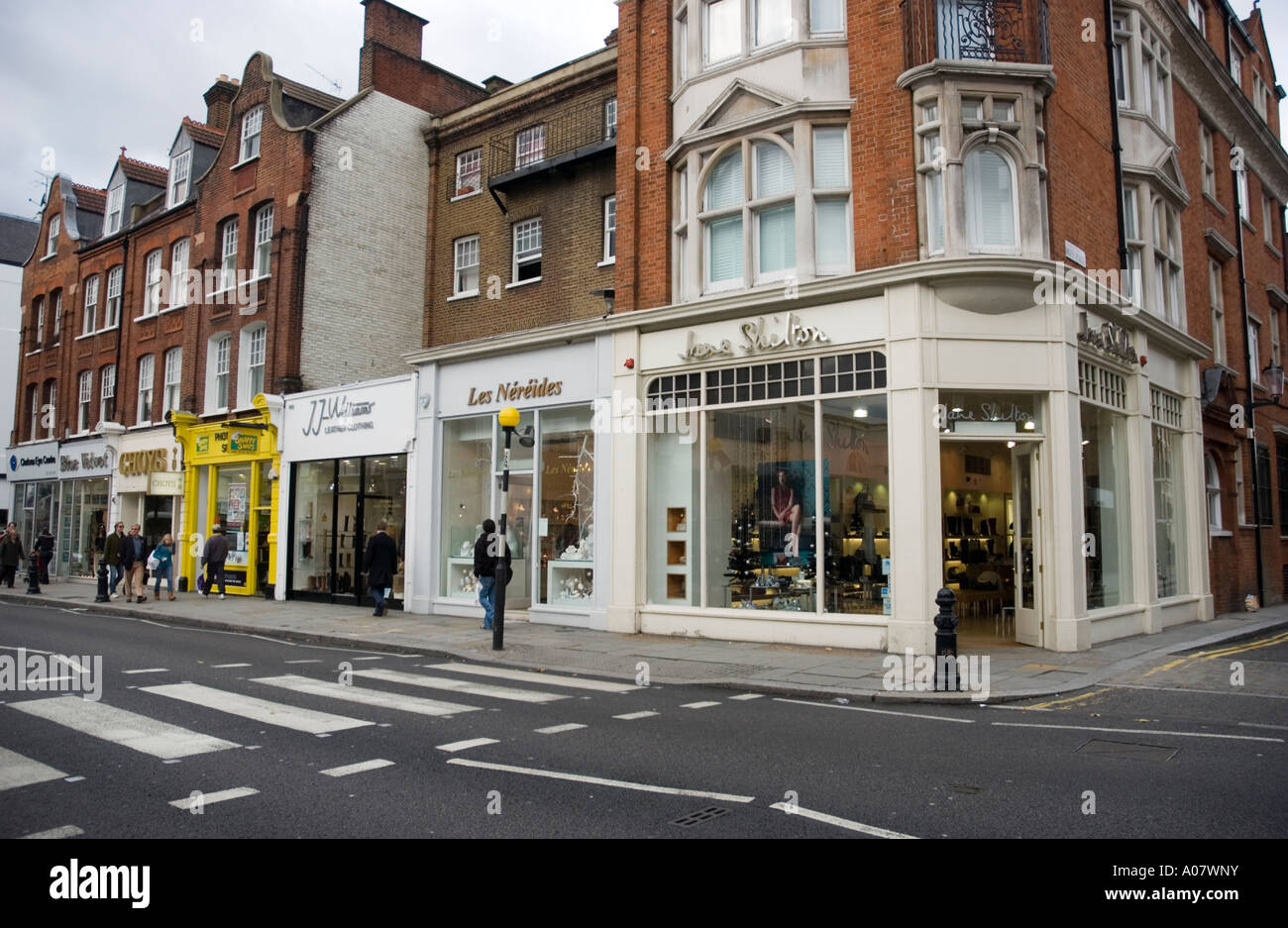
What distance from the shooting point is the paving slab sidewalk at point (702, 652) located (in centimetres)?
1008

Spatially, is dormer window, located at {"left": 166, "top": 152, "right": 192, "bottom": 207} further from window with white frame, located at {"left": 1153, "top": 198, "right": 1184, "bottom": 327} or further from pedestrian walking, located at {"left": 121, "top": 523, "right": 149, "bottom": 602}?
window with white frame, located at {"left": 1153, "top": 198, "right": 1184, "bottom": 327}

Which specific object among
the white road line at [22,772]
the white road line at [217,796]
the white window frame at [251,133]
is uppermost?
the white window frame at [251,133]

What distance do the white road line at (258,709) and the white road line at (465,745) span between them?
109 cm

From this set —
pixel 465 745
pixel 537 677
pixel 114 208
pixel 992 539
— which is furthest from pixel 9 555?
pixel 992 539

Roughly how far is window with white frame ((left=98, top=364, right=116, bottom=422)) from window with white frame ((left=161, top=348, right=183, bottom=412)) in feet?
11.0

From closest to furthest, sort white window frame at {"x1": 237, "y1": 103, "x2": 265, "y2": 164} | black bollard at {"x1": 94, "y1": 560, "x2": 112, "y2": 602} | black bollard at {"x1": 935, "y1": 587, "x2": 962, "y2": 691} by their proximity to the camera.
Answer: black bollard at {"x1": 935, "y1": 587, "x2": 962, "y2": 691}, black bollard at {"x1": 94, "y1": 560, "x2": 112, "y2": 602}, white window frame at {"x1": 237, "y1": 103, "x2": 265, "y2": 164}

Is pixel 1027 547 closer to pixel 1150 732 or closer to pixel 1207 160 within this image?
pixel 1150 732

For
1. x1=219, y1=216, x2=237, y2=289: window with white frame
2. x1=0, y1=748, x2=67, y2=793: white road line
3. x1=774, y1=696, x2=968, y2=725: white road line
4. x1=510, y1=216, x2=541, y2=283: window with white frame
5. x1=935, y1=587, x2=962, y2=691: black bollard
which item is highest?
x1=219, y1=216, x2=237, y2=289: window with white frame

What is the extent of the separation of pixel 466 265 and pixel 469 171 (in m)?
2.65

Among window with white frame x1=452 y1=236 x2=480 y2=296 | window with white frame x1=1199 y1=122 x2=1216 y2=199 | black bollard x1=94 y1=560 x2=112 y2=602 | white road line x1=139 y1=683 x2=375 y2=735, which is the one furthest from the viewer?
window with white frame x1=452 y1=236 x2=480 y2=296

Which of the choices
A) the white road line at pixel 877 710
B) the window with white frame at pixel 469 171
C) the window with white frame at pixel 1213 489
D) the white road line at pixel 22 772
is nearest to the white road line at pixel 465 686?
the white road line at pixel 877 710

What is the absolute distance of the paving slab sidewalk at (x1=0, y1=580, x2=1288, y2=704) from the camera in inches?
397

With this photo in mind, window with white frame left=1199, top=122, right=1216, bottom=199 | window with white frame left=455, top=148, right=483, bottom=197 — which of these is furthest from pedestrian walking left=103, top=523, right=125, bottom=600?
window with white frame left=1199, top=122, right=1216, bottom=199

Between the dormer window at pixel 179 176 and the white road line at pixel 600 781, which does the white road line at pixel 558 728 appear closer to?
the white road line at pixel 600 781
